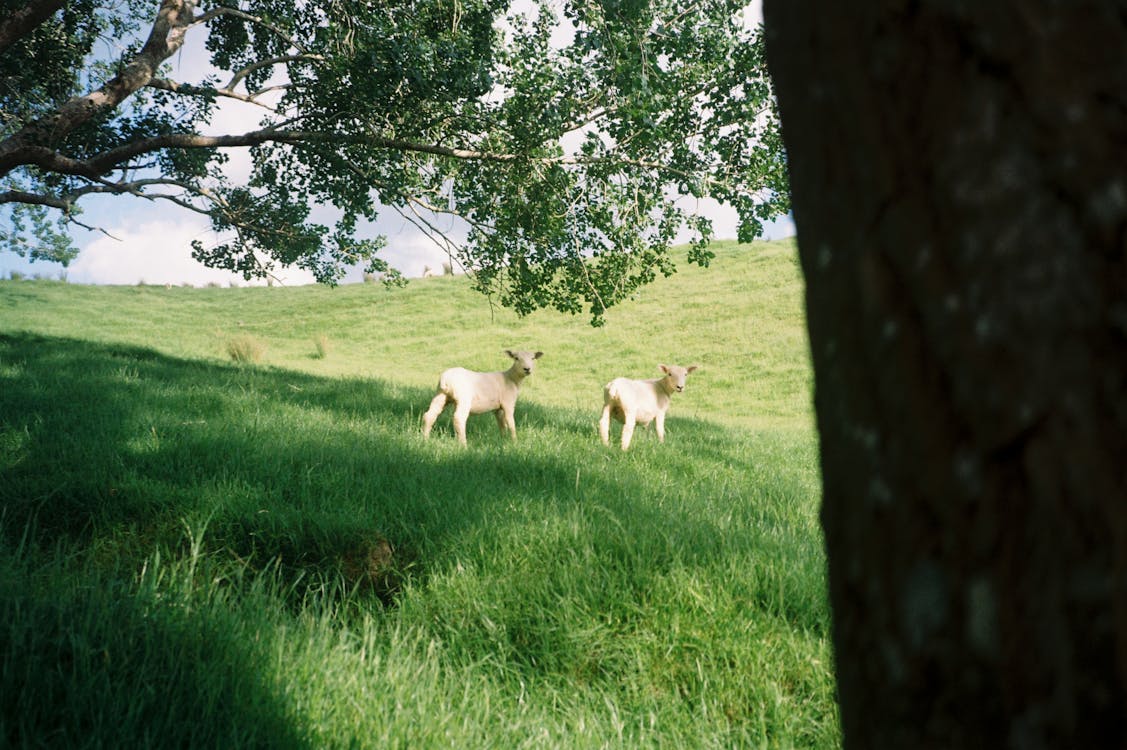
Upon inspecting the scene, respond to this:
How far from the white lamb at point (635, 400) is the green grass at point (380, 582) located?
0.30 metres

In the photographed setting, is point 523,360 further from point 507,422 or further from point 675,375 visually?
point 675,375

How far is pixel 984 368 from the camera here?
716 millimetres

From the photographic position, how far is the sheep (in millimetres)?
7721

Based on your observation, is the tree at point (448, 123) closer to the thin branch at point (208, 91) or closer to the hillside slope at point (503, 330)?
the thin branch at point (208, 91)

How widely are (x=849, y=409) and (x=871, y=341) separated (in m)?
0.09

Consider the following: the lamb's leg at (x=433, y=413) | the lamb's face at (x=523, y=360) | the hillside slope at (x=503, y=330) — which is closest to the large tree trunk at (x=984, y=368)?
the lamb's leg at (x=433, y=413)

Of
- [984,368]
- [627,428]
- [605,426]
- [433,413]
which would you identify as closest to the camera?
[984,368]

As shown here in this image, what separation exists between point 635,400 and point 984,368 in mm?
7559

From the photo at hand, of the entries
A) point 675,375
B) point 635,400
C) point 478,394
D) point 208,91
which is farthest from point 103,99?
point 675,375

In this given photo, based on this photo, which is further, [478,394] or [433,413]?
[478,394]

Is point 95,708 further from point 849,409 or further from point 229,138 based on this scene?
point 229,138

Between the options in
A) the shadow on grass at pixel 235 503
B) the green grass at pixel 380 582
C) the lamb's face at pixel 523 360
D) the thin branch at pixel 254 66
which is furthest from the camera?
the thin branch at pixel 254 66

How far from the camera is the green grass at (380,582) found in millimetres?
2285

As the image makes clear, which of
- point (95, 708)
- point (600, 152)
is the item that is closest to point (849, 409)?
point (95, 708)
